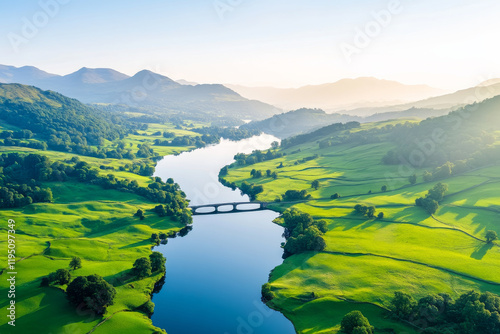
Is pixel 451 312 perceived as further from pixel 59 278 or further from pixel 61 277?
pixel 59 278

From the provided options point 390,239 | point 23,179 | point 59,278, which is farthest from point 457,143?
point 23,179

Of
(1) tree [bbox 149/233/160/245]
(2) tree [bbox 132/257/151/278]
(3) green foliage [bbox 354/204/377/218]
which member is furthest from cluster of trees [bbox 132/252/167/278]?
(3) green foliage [bbox 354/204/377/218]

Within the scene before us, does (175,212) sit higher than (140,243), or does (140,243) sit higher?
(175,212)

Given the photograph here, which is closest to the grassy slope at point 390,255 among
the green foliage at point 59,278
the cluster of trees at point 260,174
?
the cluster of trees at point 260,174

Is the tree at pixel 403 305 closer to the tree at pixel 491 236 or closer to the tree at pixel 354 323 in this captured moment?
the tree at pixel 354 323

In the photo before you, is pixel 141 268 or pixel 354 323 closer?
pixel 354 323

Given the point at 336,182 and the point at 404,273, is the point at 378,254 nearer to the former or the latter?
the point at 404,273

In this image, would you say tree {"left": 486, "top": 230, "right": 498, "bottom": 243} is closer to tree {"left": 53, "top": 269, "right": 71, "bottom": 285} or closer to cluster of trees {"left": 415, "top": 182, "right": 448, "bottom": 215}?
cluster of trees {"left": 415, "top": 182, "right": 448, "bottom": 215}
